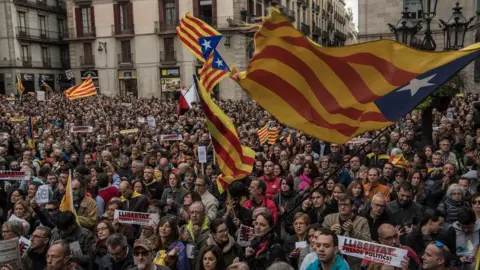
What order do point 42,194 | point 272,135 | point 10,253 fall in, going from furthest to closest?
point 272,135 < point 42,194 < point 10,253

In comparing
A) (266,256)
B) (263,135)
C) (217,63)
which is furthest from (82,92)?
(266,256)

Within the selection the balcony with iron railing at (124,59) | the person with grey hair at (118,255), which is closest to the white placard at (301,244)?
the person with grey hair at (118,255)

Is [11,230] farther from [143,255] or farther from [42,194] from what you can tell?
[42,194]

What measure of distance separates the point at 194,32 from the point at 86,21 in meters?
31.4

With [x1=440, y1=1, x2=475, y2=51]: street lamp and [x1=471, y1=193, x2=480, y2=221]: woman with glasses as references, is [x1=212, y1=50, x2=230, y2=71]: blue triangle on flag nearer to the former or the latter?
[x1=440, y1=1, x2=475, y2=51]: street lamp

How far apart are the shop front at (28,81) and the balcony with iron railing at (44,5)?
5950mm

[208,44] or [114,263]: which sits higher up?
[208,44]

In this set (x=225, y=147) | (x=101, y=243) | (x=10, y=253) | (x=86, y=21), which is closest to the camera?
(x=10, y=253)

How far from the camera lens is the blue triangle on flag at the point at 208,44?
40.4 ft

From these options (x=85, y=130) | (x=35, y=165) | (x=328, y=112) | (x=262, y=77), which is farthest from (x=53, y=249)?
(x=85, y=130)

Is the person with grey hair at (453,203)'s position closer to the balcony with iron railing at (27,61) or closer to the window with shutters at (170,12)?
the window with shutters at (170,12)

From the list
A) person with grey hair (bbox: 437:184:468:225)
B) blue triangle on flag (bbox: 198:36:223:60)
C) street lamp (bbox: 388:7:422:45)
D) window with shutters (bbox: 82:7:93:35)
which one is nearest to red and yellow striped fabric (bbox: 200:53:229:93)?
blue triangle on flag (bbox: 198:36:223:60)

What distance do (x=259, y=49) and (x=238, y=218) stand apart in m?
2.49

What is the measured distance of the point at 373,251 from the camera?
13.3 feet
